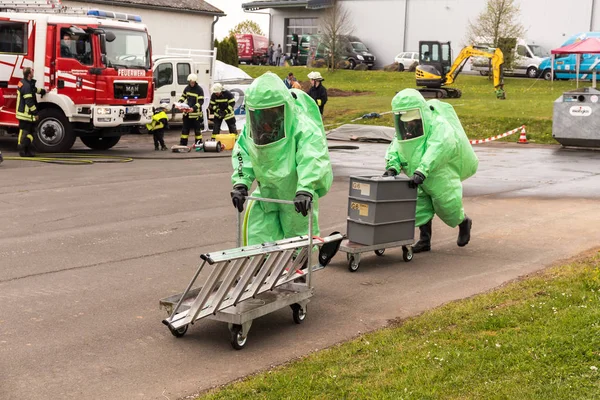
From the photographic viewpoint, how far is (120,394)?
5320 millimetres

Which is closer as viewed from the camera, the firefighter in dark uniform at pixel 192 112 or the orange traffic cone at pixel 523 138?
the firefighter in dark uniform at pixel 192 112

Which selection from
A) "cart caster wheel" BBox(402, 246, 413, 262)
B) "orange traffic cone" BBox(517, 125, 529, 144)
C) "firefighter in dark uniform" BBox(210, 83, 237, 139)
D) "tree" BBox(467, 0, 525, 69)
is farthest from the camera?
"tree" BBox(467, 0, 525, 69)

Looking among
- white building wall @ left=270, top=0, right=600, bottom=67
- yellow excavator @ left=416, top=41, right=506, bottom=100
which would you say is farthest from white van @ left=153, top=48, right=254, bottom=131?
white building wall @ left=270, top=0, right=600, bottom=67

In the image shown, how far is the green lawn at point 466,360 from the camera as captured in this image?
198 inches

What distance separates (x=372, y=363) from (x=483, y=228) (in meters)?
6.06

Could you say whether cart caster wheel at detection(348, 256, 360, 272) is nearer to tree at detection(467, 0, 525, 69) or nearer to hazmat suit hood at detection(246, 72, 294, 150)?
hazmat suit hood at detection(246, 72, 294, 150)

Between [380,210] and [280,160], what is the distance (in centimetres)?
223

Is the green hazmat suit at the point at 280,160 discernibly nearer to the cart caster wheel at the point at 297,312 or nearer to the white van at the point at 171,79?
the cart caster wheel at the point at 297,312

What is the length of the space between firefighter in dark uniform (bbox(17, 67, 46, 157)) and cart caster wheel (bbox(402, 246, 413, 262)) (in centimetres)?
1125

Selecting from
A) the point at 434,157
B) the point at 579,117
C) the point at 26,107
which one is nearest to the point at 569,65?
the point at 579,117

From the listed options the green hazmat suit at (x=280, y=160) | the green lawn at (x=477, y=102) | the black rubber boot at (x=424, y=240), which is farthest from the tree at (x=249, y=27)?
the green hazmat suit at (x=280, y=160)

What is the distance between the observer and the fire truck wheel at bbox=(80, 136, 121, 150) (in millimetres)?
21312

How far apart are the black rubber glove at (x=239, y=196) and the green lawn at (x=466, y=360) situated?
148 centimetres

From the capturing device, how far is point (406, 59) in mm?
52344
